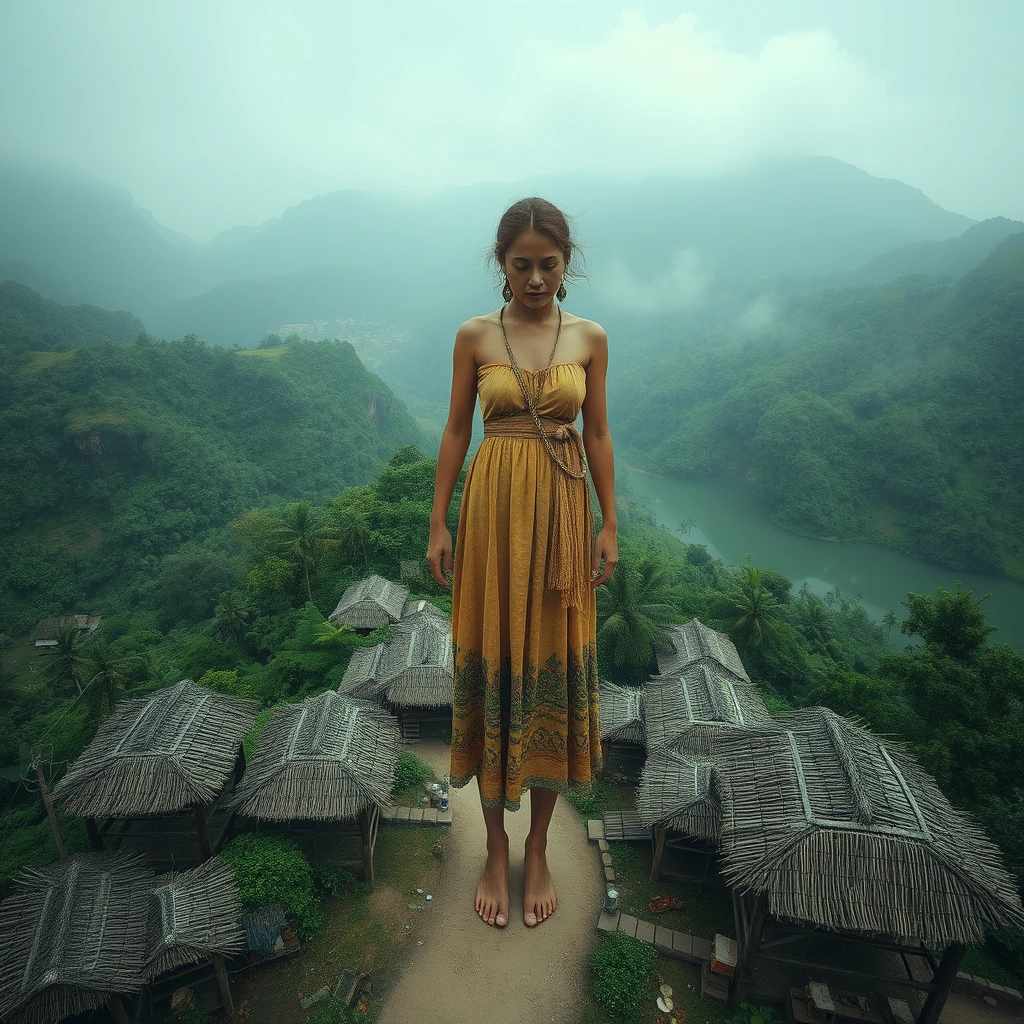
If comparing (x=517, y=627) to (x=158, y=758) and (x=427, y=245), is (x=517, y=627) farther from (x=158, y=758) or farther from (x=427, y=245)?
(x=427, y=245)

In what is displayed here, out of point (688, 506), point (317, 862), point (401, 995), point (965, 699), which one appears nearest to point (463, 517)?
point (401, 995)

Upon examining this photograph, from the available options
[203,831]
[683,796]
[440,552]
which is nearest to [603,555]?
[440,552]

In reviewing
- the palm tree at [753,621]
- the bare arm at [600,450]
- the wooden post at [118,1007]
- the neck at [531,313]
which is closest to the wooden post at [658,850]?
the bare arm at [600,450]

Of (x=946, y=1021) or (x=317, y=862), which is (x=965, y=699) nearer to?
(x=946, y=1021)

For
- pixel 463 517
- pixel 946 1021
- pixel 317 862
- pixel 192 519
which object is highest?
pixel 192 519

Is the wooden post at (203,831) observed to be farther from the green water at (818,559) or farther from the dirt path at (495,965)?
the green water at (818,559)

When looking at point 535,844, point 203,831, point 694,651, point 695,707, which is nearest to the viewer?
point 535,844
